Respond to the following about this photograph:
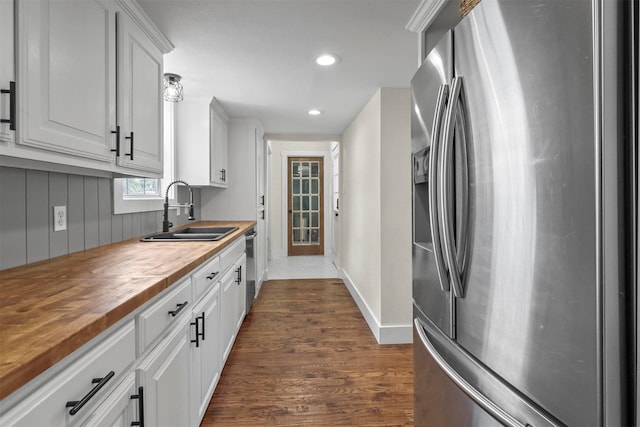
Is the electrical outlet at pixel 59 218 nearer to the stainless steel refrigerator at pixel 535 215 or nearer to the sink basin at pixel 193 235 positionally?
the sink basin at pixel 193 235

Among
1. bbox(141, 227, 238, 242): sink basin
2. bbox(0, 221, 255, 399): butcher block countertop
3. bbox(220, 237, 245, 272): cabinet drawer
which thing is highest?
bbox(141, 227, 238, 242): sink basin

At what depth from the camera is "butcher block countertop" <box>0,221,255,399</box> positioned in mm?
628

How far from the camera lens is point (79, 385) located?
0.73 metres

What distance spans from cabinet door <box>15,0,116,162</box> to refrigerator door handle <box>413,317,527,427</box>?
1456 mm

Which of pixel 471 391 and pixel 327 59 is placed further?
pixel 327 59

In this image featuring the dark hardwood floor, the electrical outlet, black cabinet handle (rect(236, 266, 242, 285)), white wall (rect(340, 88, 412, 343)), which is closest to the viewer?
the electrical outlet

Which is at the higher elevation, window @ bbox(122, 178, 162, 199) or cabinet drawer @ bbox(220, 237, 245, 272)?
window @ bbox(122, 178, 162, 199)

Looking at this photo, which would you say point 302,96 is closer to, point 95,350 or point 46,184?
point 46,184

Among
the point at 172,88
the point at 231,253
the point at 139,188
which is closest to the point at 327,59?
the point at 172,88

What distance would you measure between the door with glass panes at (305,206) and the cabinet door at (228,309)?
14.4 feet

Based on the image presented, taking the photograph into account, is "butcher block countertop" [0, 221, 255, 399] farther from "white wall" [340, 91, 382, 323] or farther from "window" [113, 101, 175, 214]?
"white wall" [340, 91, 382, 323]

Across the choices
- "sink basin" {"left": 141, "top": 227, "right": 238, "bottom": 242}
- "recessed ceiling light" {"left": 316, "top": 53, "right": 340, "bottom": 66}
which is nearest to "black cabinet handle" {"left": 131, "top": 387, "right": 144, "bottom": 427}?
"sink basin" {"left": 141, "top": 227, "right": 238, "bottom": 242}

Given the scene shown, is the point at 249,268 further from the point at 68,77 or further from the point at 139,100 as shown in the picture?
the point at 68,77

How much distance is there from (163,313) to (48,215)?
2.63ft
